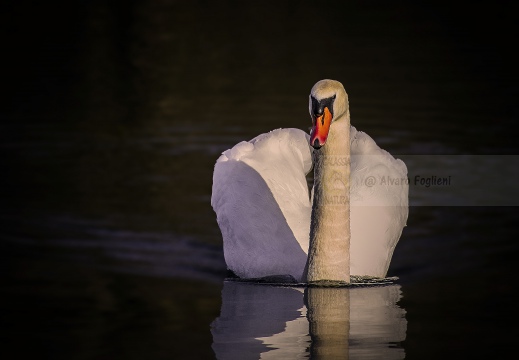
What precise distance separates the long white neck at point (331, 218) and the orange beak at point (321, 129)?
0.57 metres

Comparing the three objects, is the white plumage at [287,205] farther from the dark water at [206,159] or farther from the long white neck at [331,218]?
the long white neck at [331,218]

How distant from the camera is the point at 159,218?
12867 mm

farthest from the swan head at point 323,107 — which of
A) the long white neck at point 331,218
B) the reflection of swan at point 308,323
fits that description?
the reflection of swan at point 308,323

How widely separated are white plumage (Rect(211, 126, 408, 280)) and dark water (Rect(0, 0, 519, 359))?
28 centimetres

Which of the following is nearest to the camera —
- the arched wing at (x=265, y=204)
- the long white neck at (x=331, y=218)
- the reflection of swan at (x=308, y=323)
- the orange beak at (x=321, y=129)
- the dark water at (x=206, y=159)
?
the reflection of swan at (x=308, y=323)

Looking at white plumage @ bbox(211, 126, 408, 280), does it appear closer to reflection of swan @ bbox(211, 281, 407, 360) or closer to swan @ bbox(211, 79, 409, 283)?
swan @ bbox(211, 79, 409, 283)

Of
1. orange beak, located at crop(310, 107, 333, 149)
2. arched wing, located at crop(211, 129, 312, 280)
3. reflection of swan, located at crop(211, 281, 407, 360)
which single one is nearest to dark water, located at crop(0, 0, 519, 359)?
reflection of swan, located at crop(211, 281, 407, 360)

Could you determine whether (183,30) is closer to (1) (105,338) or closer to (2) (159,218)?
(2) (159,218)

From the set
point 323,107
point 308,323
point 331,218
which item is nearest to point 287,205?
point 331,218

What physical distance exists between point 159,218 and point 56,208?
0.99 meters

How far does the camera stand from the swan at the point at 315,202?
412 inches

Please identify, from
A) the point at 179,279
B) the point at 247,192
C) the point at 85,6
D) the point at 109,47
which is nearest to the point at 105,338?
the point at 179,279

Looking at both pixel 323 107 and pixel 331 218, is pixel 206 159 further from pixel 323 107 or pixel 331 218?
pixel 323 107

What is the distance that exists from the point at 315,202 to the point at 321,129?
99cm
